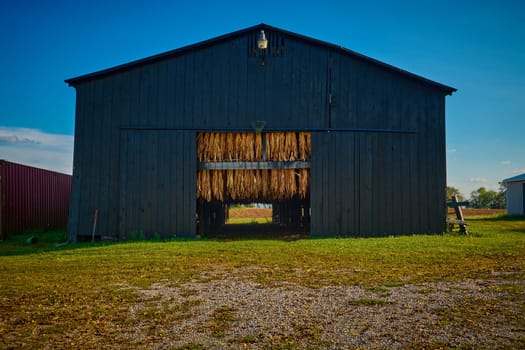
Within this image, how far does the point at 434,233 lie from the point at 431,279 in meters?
8.03

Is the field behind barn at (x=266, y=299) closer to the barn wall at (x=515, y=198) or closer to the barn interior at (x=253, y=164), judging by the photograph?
the barn interior at (x=253, y=164)

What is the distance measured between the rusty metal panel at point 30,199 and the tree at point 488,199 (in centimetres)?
4920

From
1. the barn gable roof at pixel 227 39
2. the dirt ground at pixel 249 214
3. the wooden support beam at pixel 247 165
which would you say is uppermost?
the barn gable roof at pixel 227 39

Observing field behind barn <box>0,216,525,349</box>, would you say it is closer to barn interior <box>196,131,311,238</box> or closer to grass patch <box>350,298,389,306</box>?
grass patch <box>350,298,389,306</box>

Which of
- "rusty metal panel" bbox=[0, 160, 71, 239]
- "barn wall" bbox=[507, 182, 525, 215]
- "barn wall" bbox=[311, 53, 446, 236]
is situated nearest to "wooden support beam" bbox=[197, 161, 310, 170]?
"barn wall" bbox=[311, 53, 446, 236]

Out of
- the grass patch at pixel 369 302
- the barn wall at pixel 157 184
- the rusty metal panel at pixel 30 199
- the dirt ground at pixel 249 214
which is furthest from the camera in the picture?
the dirt ground at pixel 249 214

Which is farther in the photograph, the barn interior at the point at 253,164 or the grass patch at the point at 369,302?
the barn interior at the point at 253,164

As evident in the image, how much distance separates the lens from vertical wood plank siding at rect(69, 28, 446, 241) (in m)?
13.8

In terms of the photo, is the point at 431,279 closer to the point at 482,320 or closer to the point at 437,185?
the point at 482,320

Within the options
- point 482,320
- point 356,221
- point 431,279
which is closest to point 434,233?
point 356,221

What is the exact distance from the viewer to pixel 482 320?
15.5 feet

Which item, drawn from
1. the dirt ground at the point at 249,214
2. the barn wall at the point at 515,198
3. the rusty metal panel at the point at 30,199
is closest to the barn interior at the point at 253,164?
the rusty metal panel at the point at 30,199

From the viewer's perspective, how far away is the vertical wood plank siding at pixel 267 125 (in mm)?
13812

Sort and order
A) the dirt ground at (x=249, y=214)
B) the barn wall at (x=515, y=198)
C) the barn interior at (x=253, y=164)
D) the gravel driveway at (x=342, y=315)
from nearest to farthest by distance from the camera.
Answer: the gravel driveway at (x=342, y=315), the barn interior at (x=253, y=164), the barn wall at (x=515, y=198), the dirt ground at (x=249, y=214)
